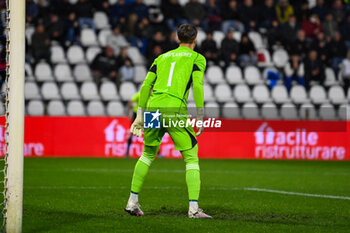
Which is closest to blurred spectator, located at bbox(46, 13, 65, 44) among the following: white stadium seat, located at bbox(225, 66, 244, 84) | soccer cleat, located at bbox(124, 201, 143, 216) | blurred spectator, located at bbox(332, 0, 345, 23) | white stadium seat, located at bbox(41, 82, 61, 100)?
white stadium seat, located at bbox(41, 82, 61, 100)

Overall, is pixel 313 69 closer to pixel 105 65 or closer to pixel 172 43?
pixel 172 43

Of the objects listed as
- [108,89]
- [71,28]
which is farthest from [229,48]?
[71,28]

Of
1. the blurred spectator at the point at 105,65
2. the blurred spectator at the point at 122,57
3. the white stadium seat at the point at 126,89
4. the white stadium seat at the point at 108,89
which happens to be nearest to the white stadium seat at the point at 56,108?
the white stadium seat at the point at 108,89

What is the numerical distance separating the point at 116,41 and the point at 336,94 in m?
7.09

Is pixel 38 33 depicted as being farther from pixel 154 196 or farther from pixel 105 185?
pixel 154 196

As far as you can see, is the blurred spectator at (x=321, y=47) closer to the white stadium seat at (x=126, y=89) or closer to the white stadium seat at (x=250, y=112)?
the white stadium seat at (x=250, y=112)

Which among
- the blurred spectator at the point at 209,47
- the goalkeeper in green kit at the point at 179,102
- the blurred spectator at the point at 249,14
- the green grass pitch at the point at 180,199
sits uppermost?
the blurred spectator at the point at 249,14

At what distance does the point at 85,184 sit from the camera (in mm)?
10594

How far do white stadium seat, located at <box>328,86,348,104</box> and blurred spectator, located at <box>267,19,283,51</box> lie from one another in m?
2.37

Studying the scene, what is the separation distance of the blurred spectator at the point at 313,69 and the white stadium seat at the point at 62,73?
24.1 feet

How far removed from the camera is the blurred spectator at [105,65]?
62.3 feet

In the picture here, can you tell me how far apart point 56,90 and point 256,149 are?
19.9ft

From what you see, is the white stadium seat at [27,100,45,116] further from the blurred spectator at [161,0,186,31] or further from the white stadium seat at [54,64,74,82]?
the blurred spectator at [161,0,186,31]

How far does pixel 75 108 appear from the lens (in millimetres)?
18344
